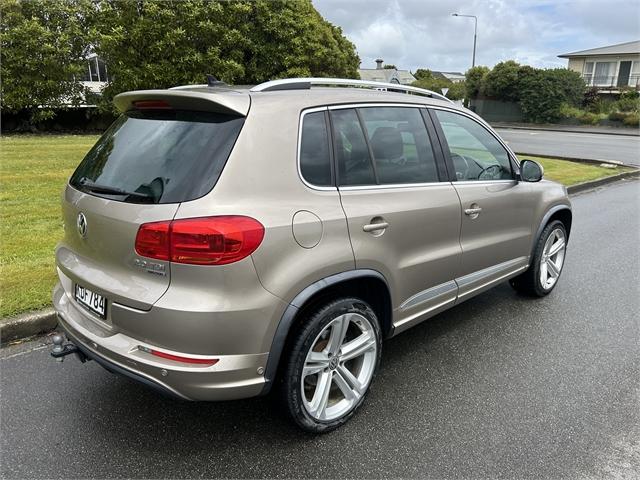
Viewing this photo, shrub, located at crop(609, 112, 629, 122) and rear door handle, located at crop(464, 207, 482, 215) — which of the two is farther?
shrub, located at crop(609, 112, 629, 122)

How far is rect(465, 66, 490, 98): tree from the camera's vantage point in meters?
44.8

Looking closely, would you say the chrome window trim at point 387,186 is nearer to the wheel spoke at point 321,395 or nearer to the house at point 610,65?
the wheel spoke at point 321,395

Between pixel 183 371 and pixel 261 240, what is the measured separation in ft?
2.22

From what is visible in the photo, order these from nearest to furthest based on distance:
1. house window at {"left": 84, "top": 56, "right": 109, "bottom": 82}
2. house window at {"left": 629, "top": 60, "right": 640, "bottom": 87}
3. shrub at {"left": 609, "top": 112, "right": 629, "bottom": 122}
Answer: house window at {"left": 84, "top": 56, "right": 109, "bottom": 82}
shrub at {"left": 609, "top": 112, "right": 629, "bottom": 122}
house window at {"left": 629, "top": 60, "right": 640, "bottom": 87}

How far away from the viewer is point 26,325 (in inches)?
146

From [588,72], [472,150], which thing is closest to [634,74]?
[588,72]

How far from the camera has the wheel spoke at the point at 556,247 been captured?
15.8 ft

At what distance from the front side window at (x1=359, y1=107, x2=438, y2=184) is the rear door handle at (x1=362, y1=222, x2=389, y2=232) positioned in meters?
0.28

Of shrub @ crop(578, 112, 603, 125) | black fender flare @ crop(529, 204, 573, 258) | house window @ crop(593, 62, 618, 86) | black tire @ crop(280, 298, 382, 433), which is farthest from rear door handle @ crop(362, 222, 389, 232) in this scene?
house window @ crop(593, 62, 618, 86)

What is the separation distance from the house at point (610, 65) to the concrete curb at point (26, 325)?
169 feet

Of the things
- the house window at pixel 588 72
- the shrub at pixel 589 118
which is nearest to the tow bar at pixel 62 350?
the shrub at pixel 589 118

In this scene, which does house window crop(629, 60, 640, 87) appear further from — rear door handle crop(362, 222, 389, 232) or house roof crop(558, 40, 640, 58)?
rear door handle crop(362, 222, 389, 232)

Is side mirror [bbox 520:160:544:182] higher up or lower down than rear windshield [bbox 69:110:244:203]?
lower down

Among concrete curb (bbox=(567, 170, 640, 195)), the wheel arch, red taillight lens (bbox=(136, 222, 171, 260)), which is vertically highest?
red taillight lens (bbox=(136, 222, 171, 260))
